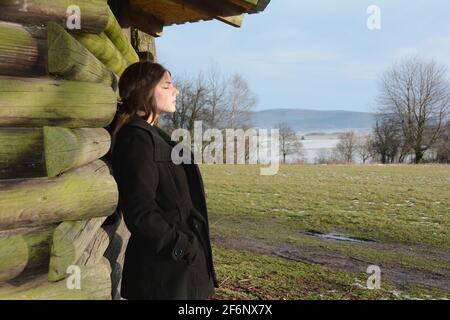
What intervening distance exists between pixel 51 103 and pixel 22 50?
325 millimetres

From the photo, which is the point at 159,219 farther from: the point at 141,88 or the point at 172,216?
the point at 141,88

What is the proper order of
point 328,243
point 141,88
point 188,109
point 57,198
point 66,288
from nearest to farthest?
point 57,198
point 66,288
point 141,88
point 328,243
point 188,109

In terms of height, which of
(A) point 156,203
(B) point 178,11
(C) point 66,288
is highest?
(B) point 178,11

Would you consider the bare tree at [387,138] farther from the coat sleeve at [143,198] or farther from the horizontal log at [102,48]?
the coat sleeve at [143,198]

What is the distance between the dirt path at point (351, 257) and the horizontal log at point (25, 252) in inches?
176

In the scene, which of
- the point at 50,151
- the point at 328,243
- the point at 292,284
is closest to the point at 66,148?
the point at 50,151

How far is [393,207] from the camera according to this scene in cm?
1185

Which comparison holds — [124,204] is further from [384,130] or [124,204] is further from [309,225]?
[384,130]

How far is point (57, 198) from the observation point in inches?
105

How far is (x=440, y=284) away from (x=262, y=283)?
2.28 meters

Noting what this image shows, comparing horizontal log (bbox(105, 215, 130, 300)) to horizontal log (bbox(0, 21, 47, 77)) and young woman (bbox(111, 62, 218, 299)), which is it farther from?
horizontal log (bbox(0, 21, 47, 77))

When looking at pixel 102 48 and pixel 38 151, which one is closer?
pixel 38 151

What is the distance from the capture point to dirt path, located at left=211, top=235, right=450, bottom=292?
20.3ft
